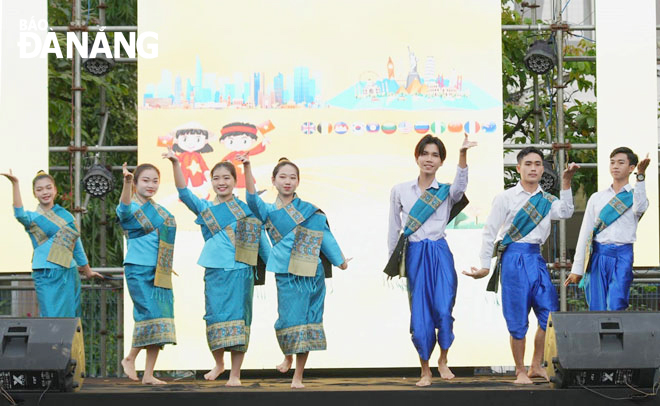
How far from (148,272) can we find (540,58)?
3.18 meters

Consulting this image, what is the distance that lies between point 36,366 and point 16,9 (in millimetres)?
3536

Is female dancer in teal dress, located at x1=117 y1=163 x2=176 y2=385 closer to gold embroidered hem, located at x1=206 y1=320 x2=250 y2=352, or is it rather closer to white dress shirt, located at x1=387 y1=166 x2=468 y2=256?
gold embroidered hem, located at x1=206 y1=320 x2=250 y2=352

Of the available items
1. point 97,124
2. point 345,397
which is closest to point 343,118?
point 345,397

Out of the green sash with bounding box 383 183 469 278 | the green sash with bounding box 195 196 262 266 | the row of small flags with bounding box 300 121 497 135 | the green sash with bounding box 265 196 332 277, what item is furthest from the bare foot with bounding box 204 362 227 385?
the row of small flags with bounding box 300 121 497 135

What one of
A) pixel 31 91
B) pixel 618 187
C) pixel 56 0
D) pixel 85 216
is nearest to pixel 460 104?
pixel 618 187

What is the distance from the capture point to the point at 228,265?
642cm

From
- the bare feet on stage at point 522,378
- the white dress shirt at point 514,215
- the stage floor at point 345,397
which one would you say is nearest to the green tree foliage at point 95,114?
the stage floor at point 345,397

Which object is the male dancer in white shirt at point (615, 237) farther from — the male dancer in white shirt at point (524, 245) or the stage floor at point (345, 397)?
the stage floor at point (345, 397)

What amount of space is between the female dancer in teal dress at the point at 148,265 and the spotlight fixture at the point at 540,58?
287 centimetres

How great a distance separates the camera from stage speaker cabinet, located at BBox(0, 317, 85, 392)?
564 cm

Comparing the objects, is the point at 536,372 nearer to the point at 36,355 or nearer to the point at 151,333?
the point at 151,333

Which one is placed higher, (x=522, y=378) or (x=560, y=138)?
(x=560, y=138)

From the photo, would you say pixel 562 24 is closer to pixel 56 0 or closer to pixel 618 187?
pixel 618 187

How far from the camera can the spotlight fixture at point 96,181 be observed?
8086 mm
